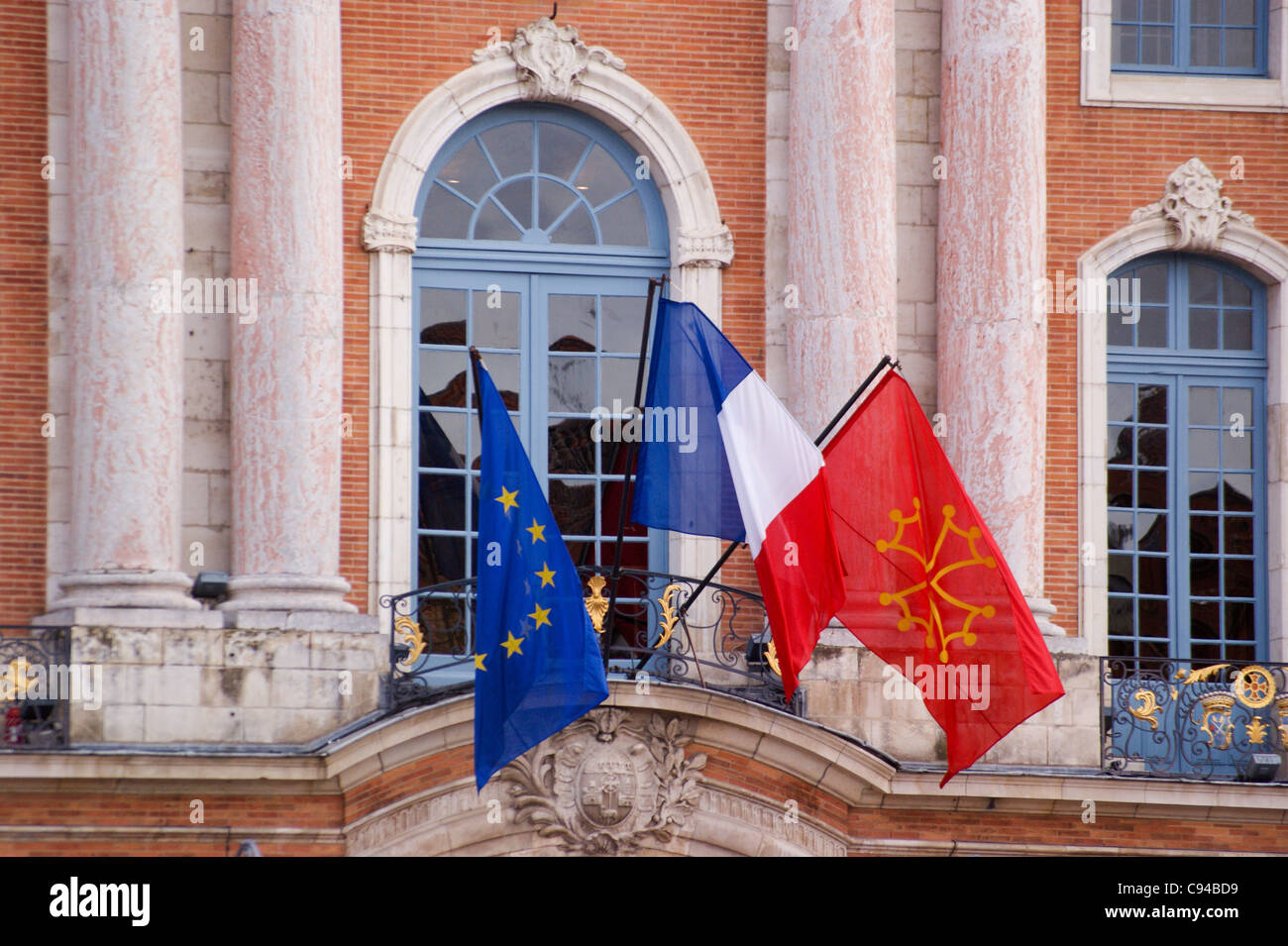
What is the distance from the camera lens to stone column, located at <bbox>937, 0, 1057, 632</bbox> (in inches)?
699

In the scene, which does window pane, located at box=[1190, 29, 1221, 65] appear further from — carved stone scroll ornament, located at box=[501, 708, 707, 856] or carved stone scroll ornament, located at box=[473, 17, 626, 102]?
carved stone scroll ornament, located at box=[501, 708, 707, 856]

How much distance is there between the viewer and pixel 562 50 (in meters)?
18.1

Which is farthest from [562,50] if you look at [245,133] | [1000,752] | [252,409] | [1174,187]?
[1000,752]

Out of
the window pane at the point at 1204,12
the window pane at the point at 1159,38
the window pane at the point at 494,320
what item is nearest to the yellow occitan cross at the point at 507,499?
the window pane at the point at 494,320

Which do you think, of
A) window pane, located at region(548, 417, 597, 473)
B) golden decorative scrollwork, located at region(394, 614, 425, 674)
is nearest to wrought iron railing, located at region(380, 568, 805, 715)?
golden decorative scrollwork, located at region(394, 614, 425, 674)

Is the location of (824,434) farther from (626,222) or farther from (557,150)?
(557,150)

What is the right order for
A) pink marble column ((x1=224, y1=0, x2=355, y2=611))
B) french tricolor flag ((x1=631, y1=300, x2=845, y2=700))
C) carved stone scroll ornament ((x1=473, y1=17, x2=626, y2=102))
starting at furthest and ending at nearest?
1. carved stone scroll ornament ((x1=473, y1=17, x2=626, y2=102))
2. pink marble column ((x1=224, y1=0, x2=355, y2=611))
3. french tricolor flag ((x1=631, y1=300, x2=845, y2=700))

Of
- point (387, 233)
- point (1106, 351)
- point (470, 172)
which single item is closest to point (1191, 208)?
point (1106, 351)

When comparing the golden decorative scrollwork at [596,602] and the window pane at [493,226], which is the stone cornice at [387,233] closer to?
the window pane at [493,226]

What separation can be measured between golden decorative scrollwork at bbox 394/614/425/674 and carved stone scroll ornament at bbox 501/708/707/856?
106 cm

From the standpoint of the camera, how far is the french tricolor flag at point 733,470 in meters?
15.0

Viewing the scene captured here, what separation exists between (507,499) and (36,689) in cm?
367

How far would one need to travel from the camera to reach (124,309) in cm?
1659

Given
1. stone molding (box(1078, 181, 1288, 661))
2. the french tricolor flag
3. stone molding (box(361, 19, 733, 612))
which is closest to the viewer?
the french tricolor flag
